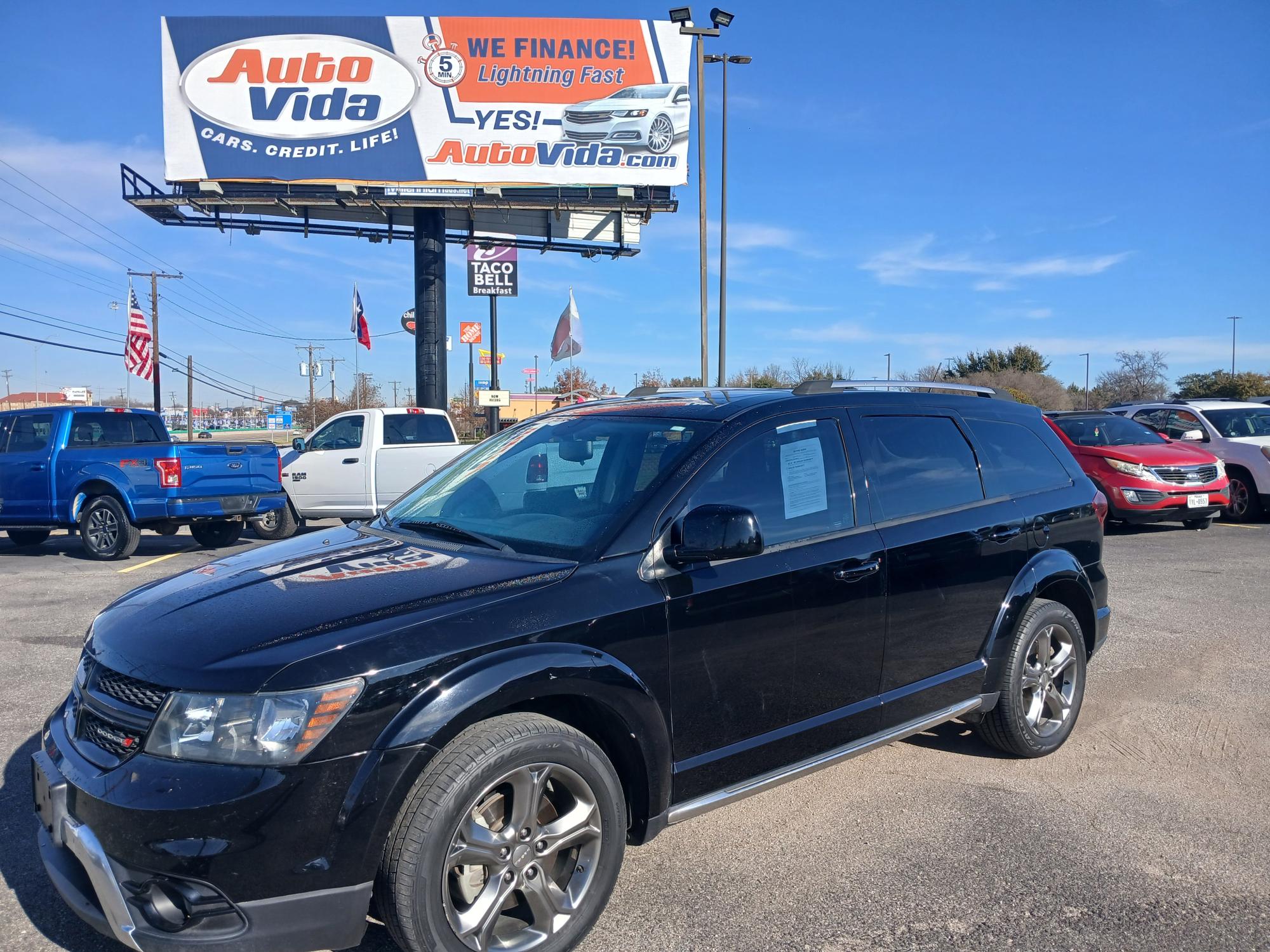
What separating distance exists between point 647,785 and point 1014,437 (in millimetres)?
2870

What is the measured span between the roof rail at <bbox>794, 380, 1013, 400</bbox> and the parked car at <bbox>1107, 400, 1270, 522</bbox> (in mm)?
11506

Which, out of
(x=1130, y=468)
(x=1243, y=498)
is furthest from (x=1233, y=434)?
(x=1130, y=468)

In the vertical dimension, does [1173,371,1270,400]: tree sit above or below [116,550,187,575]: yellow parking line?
above

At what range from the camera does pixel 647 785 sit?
3.02 meters

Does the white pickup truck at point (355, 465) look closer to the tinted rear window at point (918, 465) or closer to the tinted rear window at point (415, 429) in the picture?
the tinted rear window at point (415, 429)

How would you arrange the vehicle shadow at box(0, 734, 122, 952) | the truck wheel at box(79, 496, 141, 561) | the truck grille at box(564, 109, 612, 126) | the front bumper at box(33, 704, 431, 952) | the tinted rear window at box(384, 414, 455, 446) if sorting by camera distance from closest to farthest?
the front bumper at box(33, 704, 431, 952)
the vehicle shadow at box(0, 734, 122, 952)
the truck wheel at box(79, 496, 141, 561)
the tinted rear window at box(384, 414, 455, 446)
the truck grille at box(564, 109, 612, 126)

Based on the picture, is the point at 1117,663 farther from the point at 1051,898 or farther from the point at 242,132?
the point at 242,132

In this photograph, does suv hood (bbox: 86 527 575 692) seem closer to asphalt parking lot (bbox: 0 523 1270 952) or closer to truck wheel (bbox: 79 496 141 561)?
asphalt parking lot (bbox: 0 523 1270 952)

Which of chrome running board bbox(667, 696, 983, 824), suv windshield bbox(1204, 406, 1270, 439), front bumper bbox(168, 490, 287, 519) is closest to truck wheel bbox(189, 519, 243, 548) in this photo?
front bumper bbox(168, 490, 287, 519)

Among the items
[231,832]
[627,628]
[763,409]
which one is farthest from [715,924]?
[763,409]

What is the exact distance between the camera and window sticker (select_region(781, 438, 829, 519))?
11.9ft

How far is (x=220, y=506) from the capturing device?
1129cm

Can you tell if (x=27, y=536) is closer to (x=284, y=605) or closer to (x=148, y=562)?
(x=148, y=562)

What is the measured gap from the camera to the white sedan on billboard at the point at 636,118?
22.5 m
